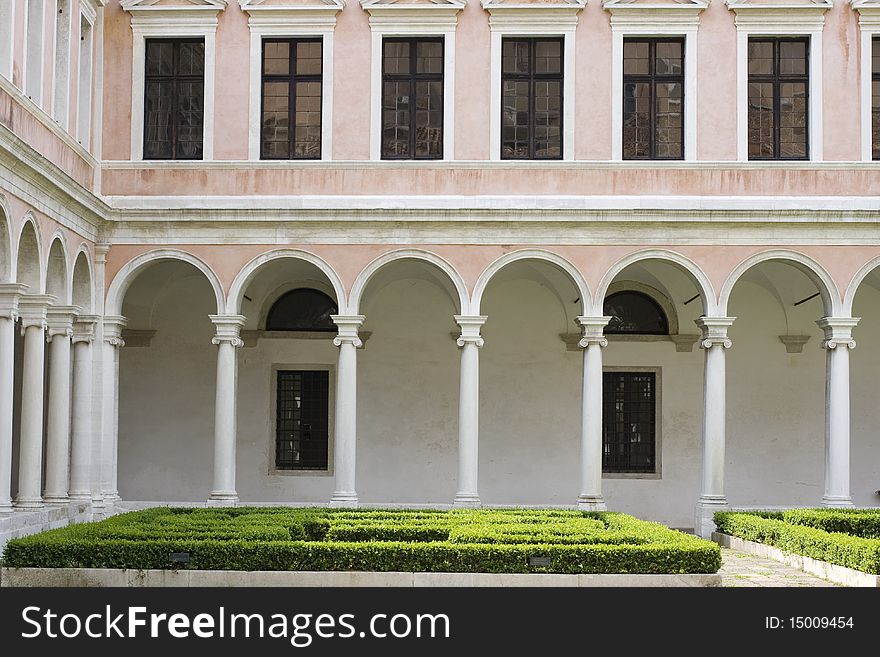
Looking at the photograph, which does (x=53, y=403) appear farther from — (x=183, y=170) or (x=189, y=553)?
(x=189, y=553)

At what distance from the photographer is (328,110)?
70.9 feet

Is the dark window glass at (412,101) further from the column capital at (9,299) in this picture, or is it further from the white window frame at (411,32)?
the column capital at (9,299)

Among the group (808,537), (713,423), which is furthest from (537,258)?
(808,537)

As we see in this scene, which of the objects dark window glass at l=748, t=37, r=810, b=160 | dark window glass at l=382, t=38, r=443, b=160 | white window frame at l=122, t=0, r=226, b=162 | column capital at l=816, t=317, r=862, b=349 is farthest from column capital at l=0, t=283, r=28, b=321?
column capital at l=816, t=317, r=862, b=349

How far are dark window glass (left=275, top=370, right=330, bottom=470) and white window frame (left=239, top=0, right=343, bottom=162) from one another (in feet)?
18.3

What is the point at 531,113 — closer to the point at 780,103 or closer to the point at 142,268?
the point at 780,103

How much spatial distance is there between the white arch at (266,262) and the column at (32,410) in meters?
3.62

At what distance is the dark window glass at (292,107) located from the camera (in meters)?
21.8

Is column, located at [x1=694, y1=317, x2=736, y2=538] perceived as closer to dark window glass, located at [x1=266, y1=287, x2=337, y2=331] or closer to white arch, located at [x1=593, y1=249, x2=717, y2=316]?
white arch, located at [x1=593, y1=249, x2=717, y2=316]

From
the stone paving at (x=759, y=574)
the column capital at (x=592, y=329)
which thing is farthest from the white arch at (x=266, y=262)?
the stone paving at (x=759, y=574)

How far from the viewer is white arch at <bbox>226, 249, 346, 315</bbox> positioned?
2127 centimetres

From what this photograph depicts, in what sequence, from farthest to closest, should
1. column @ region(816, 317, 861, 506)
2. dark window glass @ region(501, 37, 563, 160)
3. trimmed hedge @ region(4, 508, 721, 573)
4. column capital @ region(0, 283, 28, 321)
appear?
dark window glass @ region(501, 37, 563, 160) → column @ region(816, 317, 861, 506) → column capital @ region(0, 283, 28, 321) → trimmed hedge @ region(4, 508, 721, 573)
